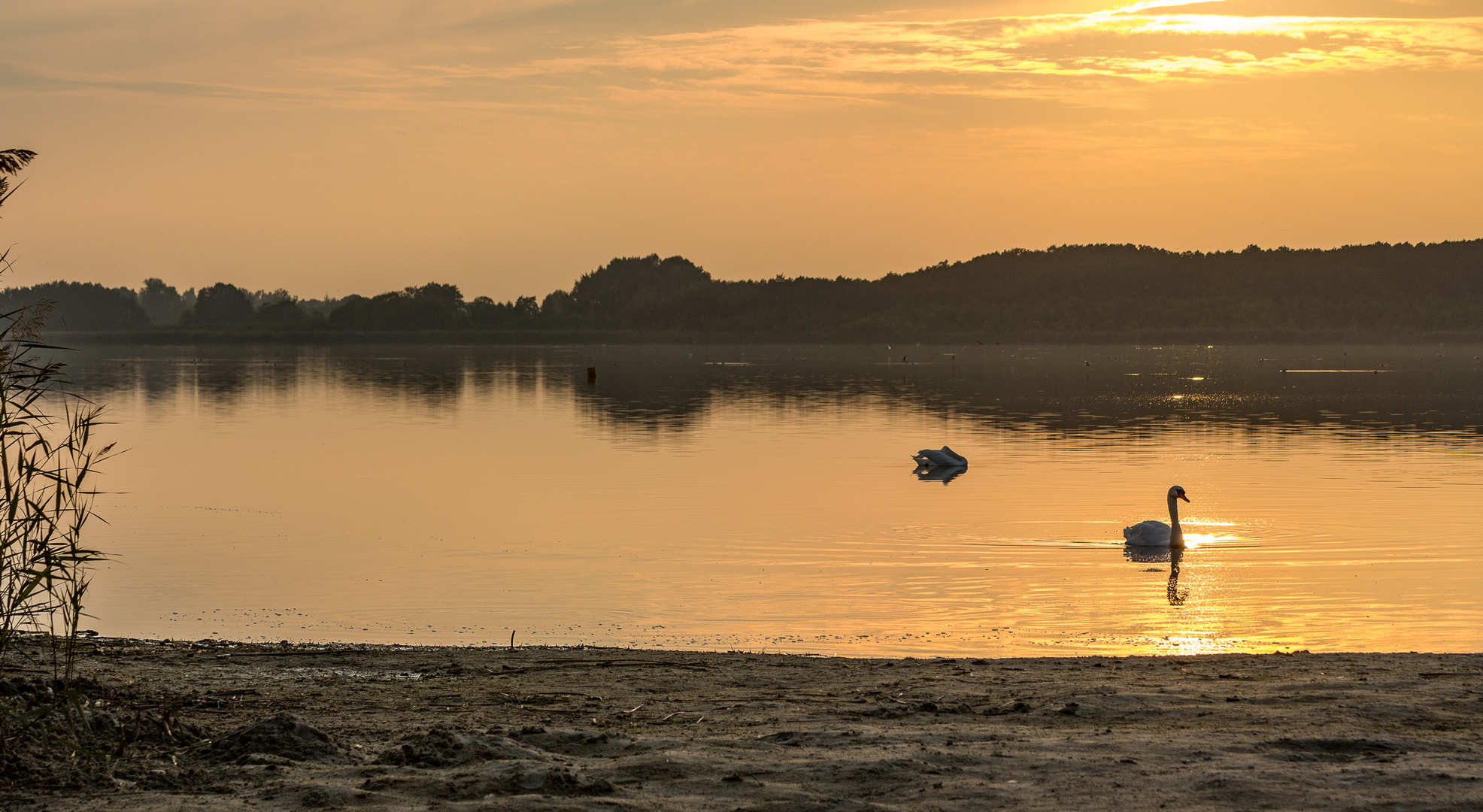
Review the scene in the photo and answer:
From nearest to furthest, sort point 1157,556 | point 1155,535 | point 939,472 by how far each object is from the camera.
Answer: point 1157,556 < point 1155,535 < point 939,472

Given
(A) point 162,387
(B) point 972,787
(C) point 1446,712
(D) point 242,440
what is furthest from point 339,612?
(A) point 162,387

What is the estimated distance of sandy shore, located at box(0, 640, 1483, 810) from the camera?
7.21 metres

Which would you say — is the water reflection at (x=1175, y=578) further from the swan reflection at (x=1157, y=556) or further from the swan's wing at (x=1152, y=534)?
the swan's wing at (x=1152, y=534)

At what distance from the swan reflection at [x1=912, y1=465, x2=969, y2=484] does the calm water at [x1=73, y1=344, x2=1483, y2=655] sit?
348mm

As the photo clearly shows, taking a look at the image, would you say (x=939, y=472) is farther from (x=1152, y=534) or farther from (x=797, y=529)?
(x=1152, y=534)

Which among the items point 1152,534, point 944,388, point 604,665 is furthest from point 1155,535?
point 944,388

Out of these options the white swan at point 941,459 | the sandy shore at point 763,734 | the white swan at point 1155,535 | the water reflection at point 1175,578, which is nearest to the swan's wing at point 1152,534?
the white swan at point 1155,535

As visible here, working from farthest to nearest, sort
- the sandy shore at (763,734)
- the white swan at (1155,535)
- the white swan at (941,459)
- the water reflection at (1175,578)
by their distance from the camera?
the white swan at (941,459)
the white swan at (1155,535)
the water reflection at (1175,578)
the sandy shore at (763,734)

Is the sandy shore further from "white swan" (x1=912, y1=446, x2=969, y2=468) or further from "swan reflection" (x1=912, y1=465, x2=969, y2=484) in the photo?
"white swan" (x1=912, y1=446, x2=969, y2=468)

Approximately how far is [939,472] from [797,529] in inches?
346

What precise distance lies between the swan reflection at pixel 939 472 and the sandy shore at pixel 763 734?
17.1m

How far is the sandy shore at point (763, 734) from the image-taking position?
7.21 meters

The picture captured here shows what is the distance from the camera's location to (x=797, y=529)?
2125 cm

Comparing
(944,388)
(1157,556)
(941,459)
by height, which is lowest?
(1157,556)
